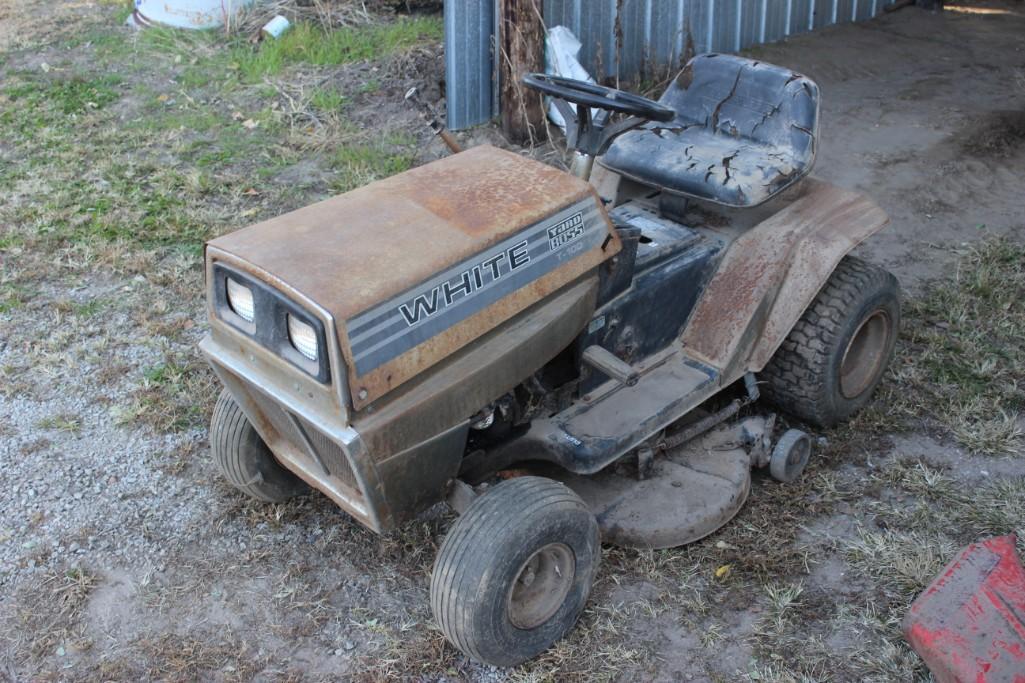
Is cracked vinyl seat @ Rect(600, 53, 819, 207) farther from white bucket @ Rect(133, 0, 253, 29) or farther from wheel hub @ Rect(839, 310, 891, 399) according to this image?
white bucket @ Rect(133, 0, 253, 29)

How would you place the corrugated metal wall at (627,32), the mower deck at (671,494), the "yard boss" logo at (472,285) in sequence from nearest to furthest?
the "yard boss" logo at (472,285)
the mower deck at (671,494)
the corrugated metal wall at (627,32)

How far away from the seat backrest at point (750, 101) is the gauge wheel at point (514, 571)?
5.85 ft

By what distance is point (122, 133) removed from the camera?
6918 millimetres

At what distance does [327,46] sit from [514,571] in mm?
5964

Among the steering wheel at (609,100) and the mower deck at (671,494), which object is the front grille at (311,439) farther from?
the steering wheel at (609,100)

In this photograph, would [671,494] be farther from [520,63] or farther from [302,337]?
[520,63]

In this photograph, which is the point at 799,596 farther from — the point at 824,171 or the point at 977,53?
the point at 977,53

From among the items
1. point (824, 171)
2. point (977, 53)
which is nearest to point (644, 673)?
point (824, 171)

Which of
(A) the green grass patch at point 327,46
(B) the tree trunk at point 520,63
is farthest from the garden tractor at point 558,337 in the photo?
(A) the green grass patch at point 327,46

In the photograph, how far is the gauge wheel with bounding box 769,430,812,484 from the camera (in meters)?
3.67

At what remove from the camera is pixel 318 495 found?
3736 mm

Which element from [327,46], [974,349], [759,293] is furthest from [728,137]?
[327,46]

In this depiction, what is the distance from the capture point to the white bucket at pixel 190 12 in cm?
836

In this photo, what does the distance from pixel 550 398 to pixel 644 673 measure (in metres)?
0.92
